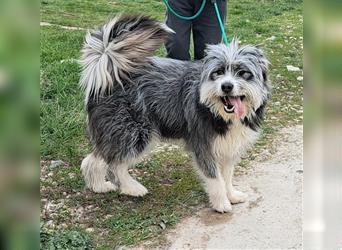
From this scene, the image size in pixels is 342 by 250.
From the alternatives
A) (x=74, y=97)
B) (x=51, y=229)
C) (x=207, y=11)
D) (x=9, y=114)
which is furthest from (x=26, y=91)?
(x=74, y=97)

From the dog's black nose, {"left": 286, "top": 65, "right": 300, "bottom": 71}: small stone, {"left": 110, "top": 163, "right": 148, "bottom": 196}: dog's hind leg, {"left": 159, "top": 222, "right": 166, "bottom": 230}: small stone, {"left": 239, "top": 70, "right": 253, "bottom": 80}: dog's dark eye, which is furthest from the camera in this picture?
{"left": 286, "top": 65, "right": 300, "bottom": 71}: small stone

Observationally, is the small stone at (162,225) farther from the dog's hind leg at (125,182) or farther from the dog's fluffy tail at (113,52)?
the dog's fluffy tail at (113,52)

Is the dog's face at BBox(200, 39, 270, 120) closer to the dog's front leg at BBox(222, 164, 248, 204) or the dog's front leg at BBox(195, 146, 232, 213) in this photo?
the dog's front leg at BBox(195, 146, 232, 213)

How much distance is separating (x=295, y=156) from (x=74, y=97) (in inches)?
90.9

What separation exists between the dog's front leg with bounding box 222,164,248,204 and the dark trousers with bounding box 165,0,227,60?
1.20 metres

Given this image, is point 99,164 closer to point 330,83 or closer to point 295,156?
point 295,156

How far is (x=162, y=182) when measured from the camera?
13.7 feet

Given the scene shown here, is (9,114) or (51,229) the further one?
(51,229)

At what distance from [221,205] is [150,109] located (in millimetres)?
844

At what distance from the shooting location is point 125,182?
383cm

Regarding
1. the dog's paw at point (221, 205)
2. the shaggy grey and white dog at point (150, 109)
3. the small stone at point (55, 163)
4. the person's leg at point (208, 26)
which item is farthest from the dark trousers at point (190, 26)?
the dog's paw at point (221, 205)

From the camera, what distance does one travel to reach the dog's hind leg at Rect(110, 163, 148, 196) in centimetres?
379

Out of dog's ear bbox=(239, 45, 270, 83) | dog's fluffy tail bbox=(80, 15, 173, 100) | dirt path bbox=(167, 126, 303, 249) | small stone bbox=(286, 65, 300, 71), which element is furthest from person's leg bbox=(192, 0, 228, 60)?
small stone bbox=(286, 65, 300, 71)

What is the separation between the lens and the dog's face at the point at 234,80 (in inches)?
131
